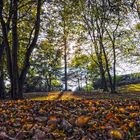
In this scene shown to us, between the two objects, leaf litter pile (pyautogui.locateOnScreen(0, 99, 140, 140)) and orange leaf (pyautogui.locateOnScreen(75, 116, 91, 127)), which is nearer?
leaf litter pile (pyautogui.locateOnScreen(0, 99, 140, 140))

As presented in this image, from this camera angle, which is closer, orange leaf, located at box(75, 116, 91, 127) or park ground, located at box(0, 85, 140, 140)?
park ground, located at box(0, 85, 140, 140)

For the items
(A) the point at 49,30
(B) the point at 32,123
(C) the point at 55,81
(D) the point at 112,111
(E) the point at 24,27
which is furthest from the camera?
(C) the point at 55,81

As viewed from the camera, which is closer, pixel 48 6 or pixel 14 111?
pixel 14 111

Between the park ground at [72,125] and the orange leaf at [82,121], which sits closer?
the park ground at [72,125]

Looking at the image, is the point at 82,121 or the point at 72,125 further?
the point at 82,121

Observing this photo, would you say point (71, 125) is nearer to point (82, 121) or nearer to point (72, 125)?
point (72, 125)

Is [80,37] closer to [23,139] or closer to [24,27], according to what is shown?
[24,27]

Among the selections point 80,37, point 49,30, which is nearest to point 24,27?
point 49,30

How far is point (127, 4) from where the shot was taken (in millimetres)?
9531

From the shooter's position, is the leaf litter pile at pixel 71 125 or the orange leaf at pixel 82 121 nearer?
the leaf litter pile at pixel 71 125

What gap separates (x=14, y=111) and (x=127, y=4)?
3692 mm

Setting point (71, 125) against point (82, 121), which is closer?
point (71, 125)

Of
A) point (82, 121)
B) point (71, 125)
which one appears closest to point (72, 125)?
point (71, 125)

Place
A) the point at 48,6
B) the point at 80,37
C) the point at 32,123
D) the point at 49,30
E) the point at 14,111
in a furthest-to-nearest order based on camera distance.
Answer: the point at 80,37
the point at 49,30
the point at 48,6
the point at 14,111
the point at 32,123
